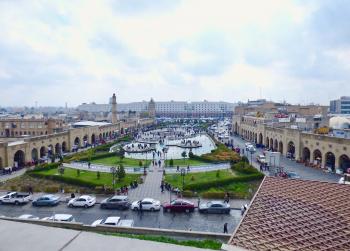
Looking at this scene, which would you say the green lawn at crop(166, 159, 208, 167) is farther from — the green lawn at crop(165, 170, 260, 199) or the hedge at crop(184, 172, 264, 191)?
the hedge at crop(184, 172, 264, 191)

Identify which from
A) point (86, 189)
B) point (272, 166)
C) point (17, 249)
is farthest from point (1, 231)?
point (272, 166)

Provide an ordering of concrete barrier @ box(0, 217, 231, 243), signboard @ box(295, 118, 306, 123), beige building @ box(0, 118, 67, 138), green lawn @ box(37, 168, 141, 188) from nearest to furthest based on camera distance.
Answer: concrete barrier @ box(0, 217, 231, 243) → green lawn @ box(37, 168, 141, 188) → signboard @ box(295, 118, 306, 123) → beige building @ box(0, 118, 67, 138)

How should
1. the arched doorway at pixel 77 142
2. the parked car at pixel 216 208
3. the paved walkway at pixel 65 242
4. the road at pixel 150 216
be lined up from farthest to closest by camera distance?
the arched doorway at pixel 77 142
the parked car at pixel 216 208
the road at pixel 150 216
the paved walkway at pixel 65 242

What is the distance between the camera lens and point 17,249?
17.3 ft

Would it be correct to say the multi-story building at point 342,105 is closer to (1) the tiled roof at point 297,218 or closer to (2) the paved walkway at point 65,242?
(1) the tiled roof at point 297,218

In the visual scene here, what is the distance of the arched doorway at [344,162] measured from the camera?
100 ft

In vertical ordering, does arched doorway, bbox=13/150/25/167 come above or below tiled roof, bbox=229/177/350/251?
below

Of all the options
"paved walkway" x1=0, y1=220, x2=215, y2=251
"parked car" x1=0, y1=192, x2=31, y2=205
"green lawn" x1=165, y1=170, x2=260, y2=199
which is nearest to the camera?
"paved walkway" x1=0, y1=220, x2=215, y2=251

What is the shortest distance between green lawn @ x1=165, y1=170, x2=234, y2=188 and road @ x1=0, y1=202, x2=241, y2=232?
18.5 ft

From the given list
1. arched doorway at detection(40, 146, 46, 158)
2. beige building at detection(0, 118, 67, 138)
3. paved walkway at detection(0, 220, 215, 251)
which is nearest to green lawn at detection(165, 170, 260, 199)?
paved walkway at detection(0, 220, 215, 251)

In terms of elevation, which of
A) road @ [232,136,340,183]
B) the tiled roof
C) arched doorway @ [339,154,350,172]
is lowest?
road @ [232,136,340,183]

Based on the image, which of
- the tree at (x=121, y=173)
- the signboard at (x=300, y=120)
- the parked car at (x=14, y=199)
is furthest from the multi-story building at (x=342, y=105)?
the parked car at (x=14, y=199)

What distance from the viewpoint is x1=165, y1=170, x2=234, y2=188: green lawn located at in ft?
84.9

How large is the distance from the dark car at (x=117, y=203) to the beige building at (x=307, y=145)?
66.7 ft
